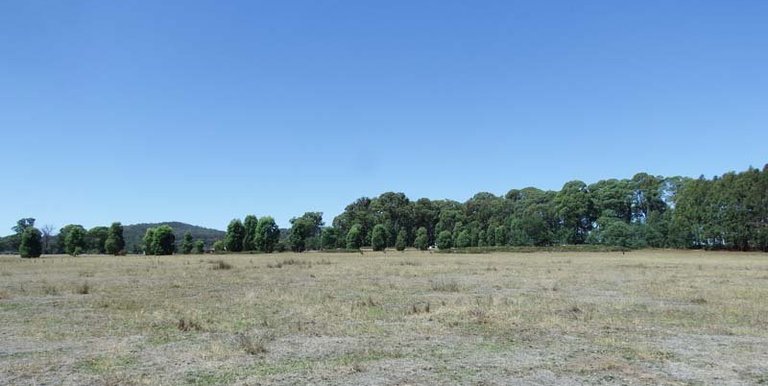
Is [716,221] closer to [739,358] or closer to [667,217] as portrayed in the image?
[667,217]

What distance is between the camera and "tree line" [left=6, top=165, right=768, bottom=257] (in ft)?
322

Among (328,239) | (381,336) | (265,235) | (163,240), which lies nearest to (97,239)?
(163,240)

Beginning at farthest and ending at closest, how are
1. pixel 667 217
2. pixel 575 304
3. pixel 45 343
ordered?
pixel 667 217 → pixel 575 304 → pixel 45 343

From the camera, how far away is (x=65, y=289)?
24906 millimetres

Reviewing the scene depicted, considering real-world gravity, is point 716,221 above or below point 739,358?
above

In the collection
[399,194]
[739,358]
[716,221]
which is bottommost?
[739,358]

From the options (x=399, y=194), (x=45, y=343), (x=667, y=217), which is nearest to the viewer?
(x=45, y=343)

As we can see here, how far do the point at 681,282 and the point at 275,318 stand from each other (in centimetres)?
2277

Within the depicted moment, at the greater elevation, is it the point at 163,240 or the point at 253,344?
the point at 163,240

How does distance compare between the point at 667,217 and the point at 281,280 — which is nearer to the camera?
the point at 281,280

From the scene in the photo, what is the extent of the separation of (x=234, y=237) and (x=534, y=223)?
62.8 metres

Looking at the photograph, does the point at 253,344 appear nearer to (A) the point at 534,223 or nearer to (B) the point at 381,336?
(B) the point at 381,336

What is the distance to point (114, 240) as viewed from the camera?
360 feet

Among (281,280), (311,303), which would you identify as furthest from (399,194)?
(311,303)
